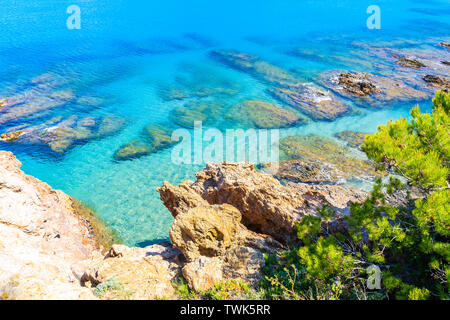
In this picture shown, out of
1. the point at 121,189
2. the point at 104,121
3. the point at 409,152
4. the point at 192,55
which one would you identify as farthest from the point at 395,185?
the point at 192,55

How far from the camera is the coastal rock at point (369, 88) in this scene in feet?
86.9

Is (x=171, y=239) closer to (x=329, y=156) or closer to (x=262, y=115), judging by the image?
(x=329, y=156)

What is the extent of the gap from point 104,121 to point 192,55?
1905 centimetres

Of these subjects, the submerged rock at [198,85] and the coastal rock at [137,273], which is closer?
the coastal rock at [137,273]

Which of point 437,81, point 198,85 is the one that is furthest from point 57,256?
point 437,81

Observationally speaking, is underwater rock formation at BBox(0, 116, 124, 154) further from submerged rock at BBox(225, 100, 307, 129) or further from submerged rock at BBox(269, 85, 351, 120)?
submerged rock at BBox(269, 85, 351, 120)

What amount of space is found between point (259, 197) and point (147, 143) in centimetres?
1201

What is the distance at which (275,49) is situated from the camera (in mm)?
39781

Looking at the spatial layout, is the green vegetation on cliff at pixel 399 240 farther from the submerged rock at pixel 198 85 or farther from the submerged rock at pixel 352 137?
the submerged rock at pixel 198 85

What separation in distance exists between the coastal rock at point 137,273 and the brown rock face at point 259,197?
2.67 metres

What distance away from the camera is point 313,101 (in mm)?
25391

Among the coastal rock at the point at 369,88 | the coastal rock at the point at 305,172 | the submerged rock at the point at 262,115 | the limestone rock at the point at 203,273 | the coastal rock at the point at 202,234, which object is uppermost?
the coastal rock at the point at 369,88

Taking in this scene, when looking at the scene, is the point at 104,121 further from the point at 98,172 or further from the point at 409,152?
the point at 409,152

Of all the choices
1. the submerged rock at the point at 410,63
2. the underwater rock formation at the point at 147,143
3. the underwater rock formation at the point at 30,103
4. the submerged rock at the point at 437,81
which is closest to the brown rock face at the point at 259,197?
the underwater rock formation at the point at 147,143
